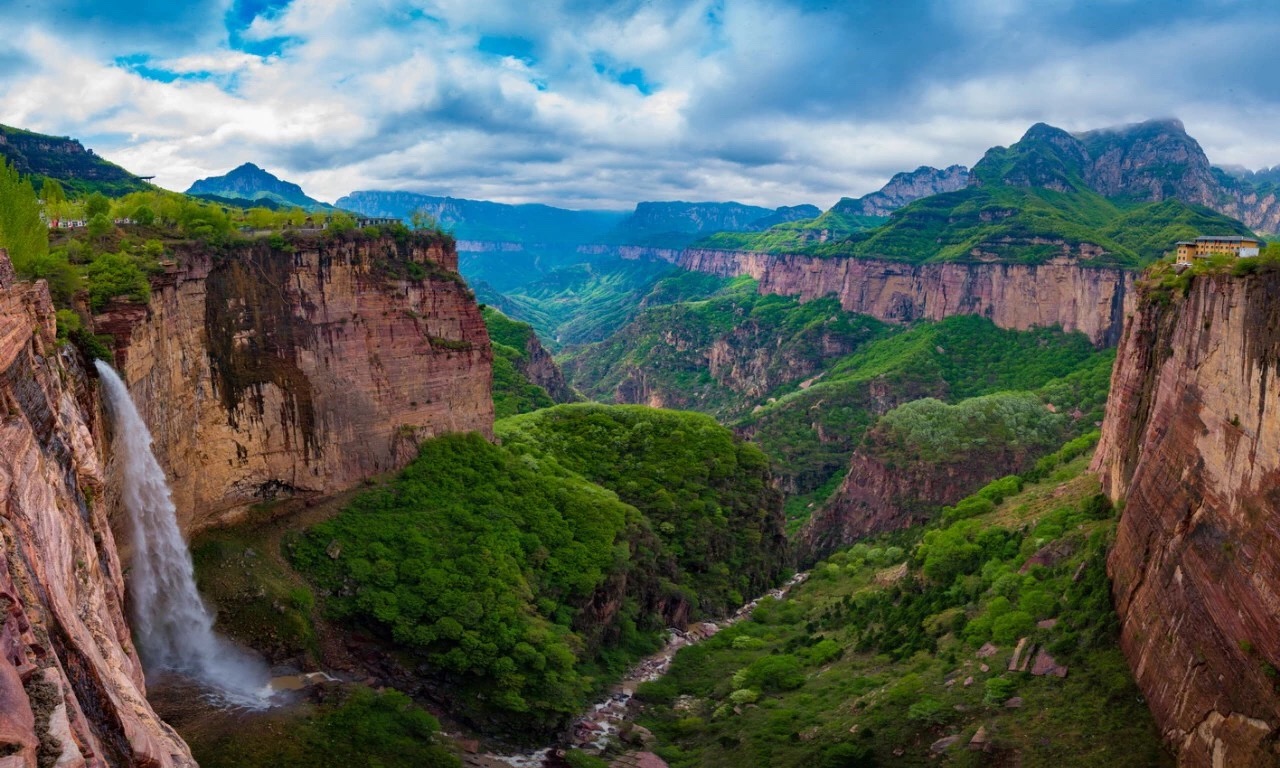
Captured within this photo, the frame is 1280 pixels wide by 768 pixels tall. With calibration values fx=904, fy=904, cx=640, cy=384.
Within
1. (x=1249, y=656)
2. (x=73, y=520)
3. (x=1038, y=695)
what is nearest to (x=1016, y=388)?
(x=1038, y=695)

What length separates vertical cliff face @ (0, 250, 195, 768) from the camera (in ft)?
Result: 52.6

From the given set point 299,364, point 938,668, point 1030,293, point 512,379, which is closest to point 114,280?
point 299,364

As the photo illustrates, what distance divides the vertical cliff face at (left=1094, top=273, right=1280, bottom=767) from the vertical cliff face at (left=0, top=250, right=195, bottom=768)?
32187 mm

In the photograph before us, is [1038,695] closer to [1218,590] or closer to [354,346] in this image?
[1218,590]

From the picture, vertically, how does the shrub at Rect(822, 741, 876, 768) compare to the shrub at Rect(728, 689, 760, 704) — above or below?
above

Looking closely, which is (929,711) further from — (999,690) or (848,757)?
(848,757)

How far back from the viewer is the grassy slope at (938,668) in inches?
1534

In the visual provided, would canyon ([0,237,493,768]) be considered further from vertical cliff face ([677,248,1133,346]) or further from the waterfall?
vertical cliff face ([677,248,1133,346])

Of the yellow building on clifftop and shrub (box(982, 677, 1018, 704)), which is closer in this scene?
shrub (box(982, 677, 1018, 704))

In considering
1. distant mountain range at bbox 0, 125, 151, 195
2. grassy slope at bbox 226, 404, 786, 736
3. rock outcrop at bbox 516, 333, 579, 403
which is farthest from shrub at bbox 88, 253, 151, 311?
rock outcrop at bbox 516, 333, 579, 403

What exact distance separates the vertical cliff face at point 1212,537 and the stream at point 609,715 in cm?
3059

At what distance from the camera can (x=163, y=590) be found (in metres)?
43.8

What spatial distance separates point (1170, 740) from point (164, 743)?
112ft

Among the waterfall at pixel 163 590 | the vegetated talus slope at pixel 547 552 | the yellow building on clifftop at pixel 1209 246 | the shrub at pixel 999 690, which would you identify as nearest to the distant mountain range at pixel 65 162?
the vegetated talus slope at pixel 547 552
